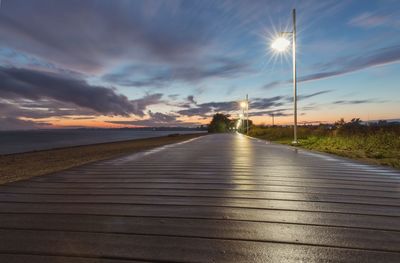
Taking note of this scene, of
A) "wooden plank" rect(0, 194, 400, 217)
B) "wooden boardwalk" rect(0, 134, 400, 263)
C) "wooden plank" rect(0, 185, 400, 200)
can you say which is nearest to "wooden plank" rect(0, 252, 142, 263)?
"wooden boardwalk" rect(0, 134, 400, 263)

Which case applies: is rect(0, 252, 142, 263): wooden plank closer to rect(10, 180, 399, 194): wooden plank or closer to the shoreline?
rect(10, 180, 399, 194): wooden plank

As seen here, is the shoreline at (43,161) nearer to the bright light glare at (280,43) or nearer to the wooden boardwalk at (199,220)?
the wooden boardwalk at (199,220)

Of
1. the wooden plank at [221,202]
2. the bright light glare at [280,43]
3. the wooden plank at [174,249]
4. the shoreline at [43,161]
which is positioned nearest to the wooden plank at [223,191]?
the wooden plank at [221,202]

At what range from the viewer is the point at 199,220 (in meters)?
2.72

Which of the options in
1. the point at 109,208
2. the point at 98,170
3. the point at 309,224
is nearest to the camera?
the point at 309,224

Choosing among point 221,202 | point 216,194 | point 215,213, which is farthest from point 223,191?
point 215,213

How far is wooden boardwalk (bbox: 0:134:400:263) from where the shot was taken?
2057mm

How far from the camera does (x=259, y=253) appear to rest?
2.06m

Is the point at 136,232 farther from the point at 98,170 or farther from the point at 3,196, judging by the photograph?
the point at 98,170

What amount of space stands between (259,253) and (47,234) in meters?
1.78

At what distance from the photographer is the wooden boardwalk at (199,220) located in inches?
81.0

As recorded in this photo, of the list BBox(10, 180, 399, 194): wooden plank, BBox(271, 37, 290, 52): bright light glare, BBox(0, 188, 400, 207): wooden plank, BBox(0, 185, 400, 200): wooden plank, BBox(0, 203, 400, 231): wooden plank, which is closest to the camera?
BBox(0, 203, 400, 231): wooden plank

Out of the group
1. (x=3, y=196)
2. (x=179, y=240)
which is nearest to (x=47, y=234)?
(x=179, y=240)

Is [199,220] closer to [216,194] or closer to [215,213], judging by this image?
[215,213]
